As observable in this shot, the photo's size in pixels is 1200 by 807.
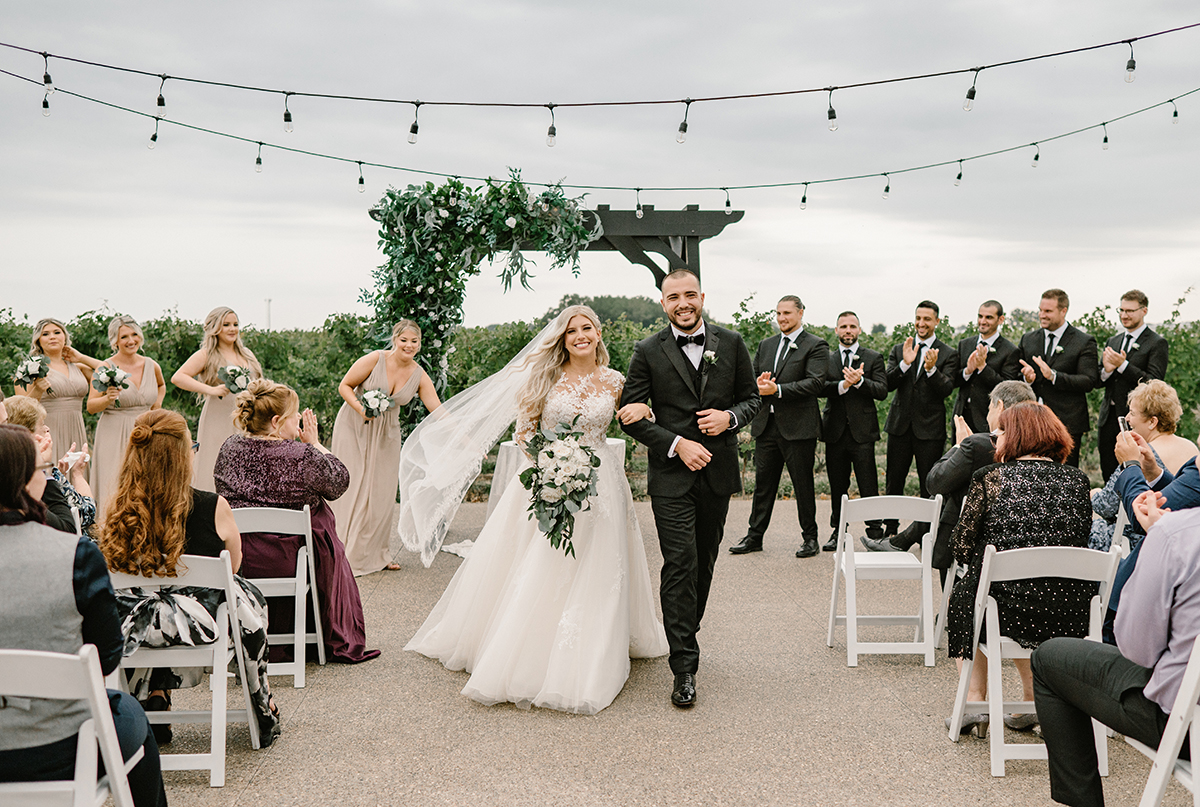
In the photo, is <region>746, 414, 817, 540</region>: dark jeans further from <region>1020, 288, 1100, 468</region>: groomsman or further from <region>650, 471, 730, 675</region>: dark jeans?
<region>650, 471, 730, 675</region>: dark jeans

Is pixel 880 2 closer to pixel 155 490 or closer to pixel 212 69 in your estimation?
pixel 212 69

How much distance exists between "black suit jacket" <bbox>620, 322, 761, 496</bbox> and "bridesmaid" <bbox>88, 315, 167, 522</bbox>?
4.85 metres

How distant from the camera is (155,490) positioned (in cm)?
346

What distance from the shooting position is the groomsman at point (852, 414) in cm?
779

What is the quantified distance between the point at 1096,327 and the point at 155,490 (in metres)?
11.9

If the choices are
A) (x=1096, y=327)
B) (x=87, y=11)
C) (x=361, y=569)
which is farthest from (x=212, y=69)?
(x=1096, y=327)

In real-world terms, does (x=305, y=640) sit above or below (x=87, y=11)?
below

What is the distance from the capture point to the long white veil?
596cm

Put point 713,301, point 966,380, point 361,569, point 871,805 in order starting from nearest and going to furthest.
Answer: point 871,805 < point 361,569 < point 966,380 < point 713,301

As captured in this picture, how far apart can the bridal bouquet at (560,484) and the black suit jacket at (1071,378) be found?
5.45 metres

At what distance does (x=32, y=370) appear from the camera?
272 inches

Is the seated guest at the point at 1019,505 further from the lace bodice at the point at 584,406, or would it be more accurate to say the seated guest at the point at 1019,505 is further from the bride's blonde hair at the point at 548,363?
the bride's blonde hair at the point at 548,363

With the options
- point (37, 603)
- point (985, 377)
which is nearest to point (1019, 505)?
point (37, 603)

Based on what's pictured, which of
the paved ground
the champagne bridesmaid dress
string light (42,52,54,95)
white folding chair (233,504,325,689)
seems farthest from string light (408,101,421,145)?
the paved ground
